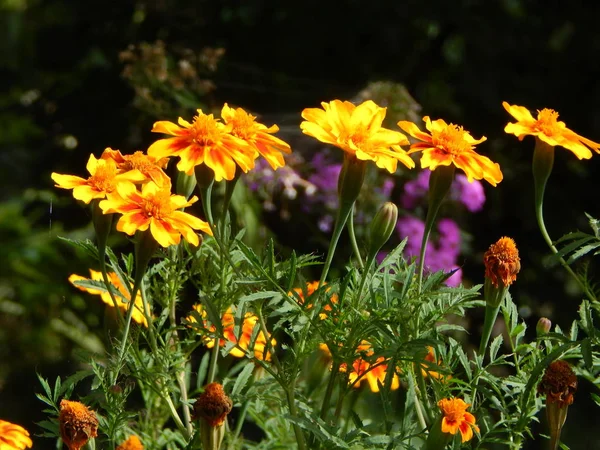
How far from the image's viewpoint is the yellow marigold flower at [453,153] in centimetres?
81

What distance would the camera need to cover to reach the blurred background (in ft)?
8.07

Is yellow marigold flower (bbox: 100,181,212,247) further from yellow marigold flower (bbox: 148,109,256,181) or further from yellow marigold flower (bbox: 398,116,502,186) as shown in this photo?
yellow marigold flower (bbox: 398,116,502,186)

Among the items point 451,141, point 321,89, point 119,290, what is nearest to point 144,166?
point 119,290

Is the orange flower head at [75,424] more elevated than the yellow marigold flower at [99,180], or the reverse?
the yellow marigold flower at [99,180]

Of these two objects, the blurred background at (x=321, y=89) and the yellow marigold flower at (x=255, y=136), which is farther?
the blurred background at (x=321, y=89)

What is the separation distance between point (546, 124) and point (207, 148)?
32cm

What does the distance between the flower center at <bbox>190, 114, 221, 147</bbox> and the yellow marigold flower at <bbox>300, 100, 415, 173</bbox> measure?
72 millimetres

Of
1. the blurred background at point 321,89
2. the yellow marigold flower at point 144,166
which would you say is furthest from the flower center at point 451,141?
the blurred background at point 321,89

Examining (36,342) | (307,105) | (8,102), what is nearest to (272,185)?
(307,105)

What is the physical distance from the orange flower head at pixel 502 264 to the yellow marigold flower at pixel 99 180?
31 cm

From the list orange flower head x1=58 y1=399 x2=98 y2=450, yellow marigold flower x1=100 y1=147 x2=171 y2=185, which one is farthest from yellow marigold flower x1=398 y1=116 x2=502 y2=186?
orange flower head x1=58 y1=399 x2=98 y2=450

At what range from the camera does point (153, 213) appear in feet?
2.54

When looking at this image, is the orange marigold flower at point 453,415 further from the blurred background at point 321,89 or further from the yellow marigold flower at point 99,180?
the blurred background at point 321,89

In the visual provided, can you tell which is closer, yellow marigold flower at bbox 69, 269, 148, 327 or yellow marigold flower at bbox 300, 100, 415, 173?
yellow marigold flower at bbox 300, 100, 415, 173
